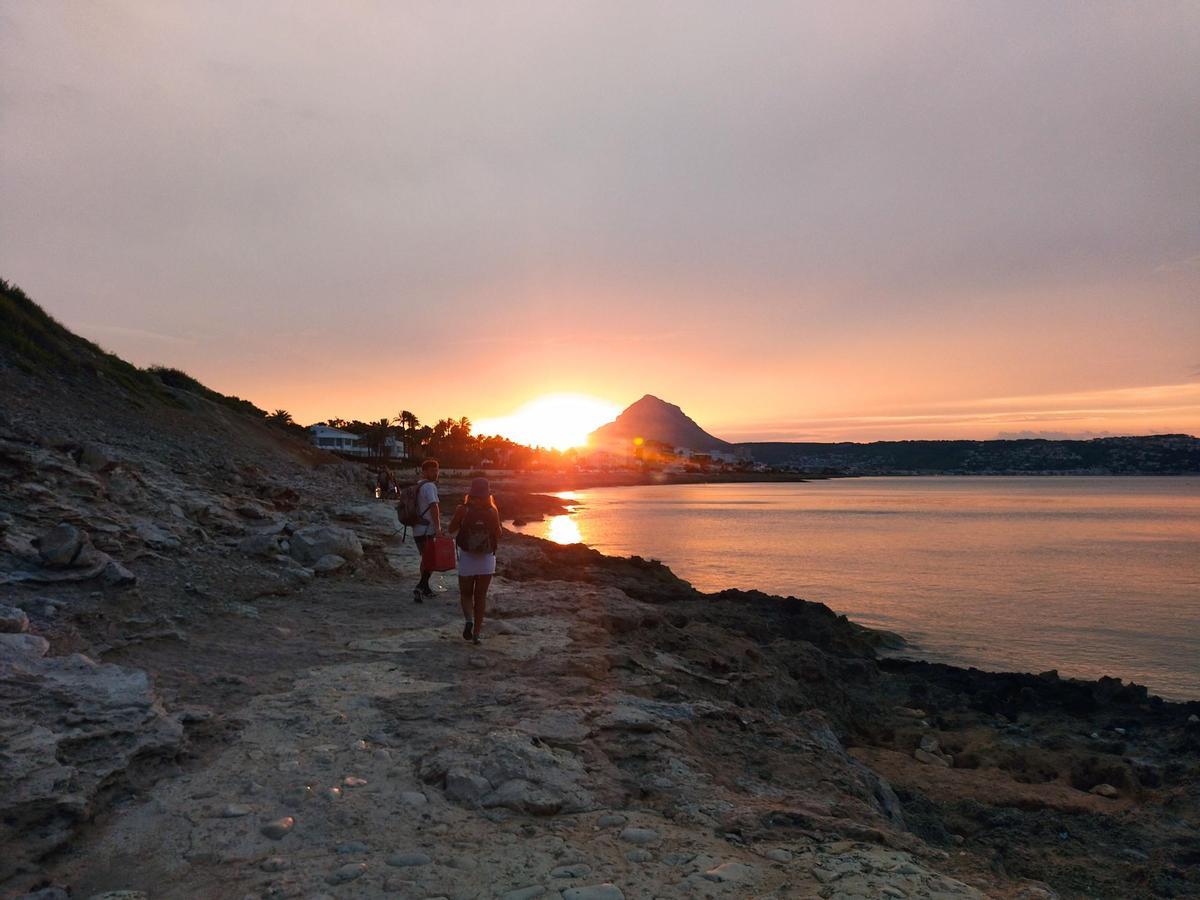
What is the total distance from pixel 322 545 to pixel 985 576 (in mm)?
28709

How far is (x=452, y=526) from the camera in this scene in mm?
9750

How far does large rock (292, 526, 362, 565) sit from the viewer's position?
12.0 meters

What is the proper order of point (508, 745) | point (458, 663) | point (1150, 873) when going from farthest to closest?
point (458, 663) < point (1150, 873) < point (508, 745)

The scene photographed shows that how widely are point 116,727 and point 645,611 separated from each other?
27.4ft

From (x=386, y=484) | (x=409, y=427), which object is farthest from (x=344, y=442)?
(x=386, y=484)

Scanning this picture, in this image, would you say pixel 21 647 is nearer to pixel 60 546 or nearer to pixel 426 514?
pixel 60 546

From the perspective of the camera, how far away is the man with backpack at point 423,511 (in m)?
10.9

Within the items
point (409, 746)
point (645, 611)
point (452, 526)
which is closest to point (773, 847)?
point (409, 746)

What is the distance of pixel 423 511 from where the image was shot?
435 inches

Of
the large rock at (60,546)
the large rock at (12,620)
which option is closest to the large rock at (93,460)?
the large rock at (60,546)

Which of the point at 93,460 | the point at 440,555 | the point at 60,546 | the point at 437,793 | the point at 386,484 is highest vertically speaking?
the point at 93,460

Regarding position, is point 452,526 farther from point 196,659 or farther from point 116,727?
point 116,727

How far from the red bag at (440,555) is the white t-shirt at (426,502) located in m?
0.79

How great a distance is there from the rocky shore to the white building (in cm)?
10185
